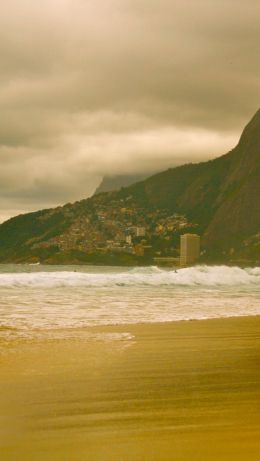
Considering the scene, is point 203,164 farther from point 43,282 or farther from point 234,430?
point 234,430

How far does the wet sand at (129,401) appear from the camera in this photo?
131 inches

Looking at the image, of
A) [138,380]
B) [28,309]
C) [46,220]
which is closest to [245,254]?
[46,220]

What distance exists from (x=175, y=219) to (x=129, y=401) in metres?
128

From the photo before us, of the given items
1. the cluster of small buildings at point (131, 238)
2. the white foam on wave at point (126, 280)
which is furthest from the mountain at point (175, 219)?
the white foam on wave at point (126, 280)

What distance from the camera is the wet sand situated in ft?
10.9

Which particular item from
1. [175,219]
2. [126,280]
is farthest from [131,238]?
[126,280]

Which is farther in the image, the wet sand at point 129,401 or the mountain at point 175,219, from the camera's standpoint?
the mountain at point 175,219

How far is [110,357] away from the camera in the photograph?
256 inches

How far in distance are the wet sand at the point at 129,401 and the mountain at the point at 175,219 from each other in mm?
95310

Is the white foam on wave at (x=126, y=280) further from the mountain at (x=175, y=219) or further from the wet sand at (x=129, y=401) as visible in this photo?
the mountain at (x=175, y=219)

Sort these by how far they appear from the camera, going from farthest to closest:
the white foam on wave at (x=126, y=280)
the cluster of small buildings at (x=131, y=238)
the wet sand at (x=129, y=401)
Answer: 1. the cluster of small buildings at (x=131, y=238)
2. the white foam on wave at (x=126, y=280)
3. the wet sand at (x=129, y=401)

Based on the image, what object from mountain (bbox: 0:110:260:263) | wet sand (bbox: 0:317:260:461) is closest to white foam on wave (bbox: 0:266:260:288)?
wet sand (bbox: 0:317:260:461)

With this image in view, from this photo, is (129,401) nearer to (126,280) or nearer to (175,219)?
(126,280)

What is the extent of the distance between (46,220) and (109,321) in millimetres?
131191
